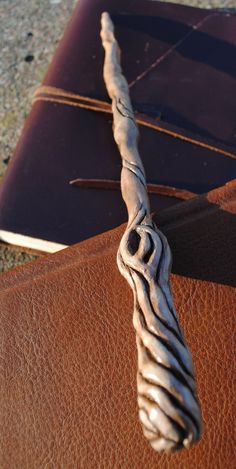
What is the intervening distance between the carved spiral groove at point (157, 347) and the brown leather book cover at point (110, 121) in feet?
0.71

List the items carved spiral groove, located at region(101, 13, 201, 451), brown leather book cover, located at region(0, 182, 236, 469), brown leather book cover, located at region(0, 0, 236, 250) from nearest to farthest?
carved spiral groove, located at region(101, 13, 201, 451) → brown leather book cover, located at region(0, 182, 236, 469) → brown leather book cover, located at region(0, 0, 236, 250)

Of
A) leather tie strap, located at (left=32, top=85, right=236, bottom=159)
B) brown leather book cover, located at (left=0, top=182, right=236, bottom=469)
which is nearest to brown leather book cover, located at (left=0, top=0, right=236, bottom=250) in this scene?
leather tie strap, located at (left=32, top=85, right=236, bottom=159)

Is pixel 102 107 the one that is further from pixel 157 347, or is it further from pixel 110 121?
pixel 157 347

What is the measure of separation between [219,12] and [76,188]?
45cm

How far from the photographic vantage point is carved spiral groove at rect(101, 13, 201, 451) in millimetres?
343

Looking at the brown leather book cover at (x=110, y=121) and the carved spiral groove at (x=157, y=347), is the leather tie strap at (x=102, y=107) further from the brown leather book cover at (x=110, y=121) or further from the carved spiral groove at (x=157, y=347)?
the carved spiral groove at (x=157, y=347)

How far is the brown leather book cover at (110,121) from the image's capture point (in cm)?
73

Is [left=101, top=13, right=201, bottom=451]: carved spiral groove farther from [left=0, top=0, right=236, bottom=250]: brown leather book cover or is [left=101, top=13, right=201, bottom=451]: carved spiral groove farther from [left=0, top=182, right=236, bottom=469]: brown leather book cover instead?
[left=0, top=0, right=236, bottom=250]: brown leather book cover

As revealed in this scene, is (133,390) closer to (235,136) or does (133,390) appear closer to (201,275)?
(201,275)

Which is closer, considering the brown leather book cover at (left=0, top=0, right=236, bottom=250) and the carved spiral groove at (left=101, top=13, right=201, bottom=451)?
the carved spiral groove at (left=101, top=13, right=201, bottom=451)

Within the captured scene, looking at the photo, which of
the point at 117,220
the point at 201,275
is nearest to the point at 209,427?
the point at 201,275

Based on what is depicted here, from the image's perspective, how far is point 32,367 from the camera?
536 millimetres

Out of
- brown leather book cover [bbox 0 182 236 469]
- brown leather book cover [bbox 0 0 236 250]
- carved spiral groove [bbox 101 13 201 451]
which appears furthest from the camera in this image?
brown leather book cover [bbox 0 0 236 250]

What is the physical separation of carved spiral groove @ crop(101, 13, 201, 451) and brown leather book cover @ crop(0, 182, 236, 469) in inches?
2.7
